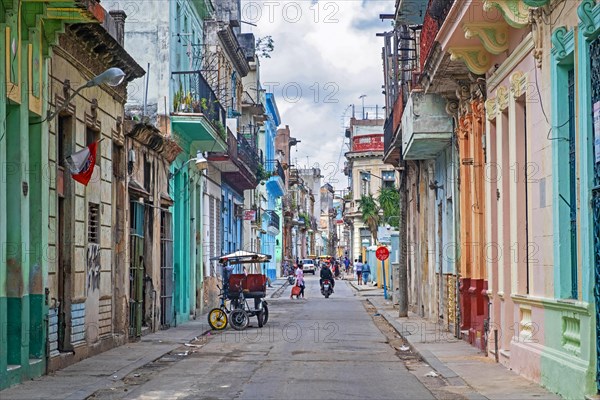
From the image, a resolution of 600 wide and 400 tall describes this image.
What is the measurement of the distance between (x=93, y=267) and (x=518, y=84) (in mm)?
8193

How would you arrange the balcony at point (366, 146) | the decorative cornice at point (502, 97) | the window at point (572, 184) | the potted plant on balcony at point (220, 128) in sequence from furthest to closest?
the balcony at point (366, 146) < the potted plant on balcony at point (220, 128) < the decorative cornice at point (502, 97) < the window at point (572, 184)

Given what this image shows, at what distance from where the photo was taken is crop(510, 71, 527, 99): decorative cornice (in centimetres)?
1475

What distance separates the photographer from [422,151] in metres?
25.3

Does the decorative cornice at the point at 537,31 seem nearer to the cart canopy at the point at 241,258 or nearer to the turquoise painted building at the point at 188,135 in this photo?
the turquoise painted building at the point at 188,135

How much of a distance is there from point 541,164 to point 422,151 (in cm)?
1190

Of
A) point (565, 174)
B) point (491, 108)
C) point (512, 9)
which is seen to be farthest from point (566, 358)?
point (491, 108)

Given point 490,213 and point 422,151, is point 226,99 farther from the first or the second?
point 490,213

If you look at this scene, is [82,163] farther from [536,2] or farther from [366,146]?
[366,146]

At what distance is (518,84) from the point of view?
1503 cm

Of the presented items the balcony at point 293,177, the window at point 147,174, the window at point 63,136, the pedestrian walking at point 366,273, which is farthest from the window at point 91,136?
the balcony at point 293,177

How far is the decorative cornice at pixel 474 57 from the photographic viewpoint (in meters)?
17.2

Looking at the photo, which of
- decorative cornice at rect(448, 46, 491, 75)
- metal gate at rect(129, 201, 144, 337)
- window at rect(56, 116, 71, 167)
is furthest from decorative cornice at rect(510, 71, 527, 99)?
metal gate at rect(129, 201, 144, 337)

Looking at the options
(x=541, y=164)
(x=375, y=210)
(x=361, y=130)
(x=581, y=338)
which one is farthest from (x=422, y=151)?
(x=361, y=130)

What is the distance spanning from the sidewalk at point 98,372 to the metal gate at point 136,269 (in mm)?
431
